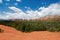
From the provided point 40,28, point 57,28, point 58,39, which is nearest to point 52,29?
point 57,28

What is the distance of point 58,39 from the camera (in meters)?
12.2

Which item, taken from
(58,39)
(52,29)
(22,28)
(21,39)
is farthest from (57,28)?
(21,39)

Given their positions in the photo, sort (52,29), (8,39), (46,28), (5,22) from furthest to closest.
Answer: (5,22)
(46,28)
(52,29)
(8,39)

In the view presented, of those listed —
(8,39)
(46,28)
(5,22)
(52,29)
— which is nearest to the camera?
(8,39)

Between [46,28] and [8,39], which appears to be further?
[46,28]

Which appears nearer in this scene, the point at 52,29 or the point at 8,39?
the point at 8,39

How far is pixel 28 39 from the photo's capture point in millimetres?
11875

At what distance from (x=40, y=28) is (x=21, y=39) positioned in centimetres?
853

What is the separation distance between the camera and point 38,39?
11977 mm

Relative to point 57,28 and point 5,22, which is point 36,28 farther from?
point 5,22

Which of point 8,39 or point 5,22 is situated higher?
point 5,22

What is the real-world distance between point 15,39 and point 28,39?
3.16 ft

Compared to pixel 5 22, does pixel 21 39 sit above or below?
below

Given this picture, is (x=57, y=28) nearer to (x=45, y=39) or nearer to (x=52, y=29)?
(x=52, y=29)
